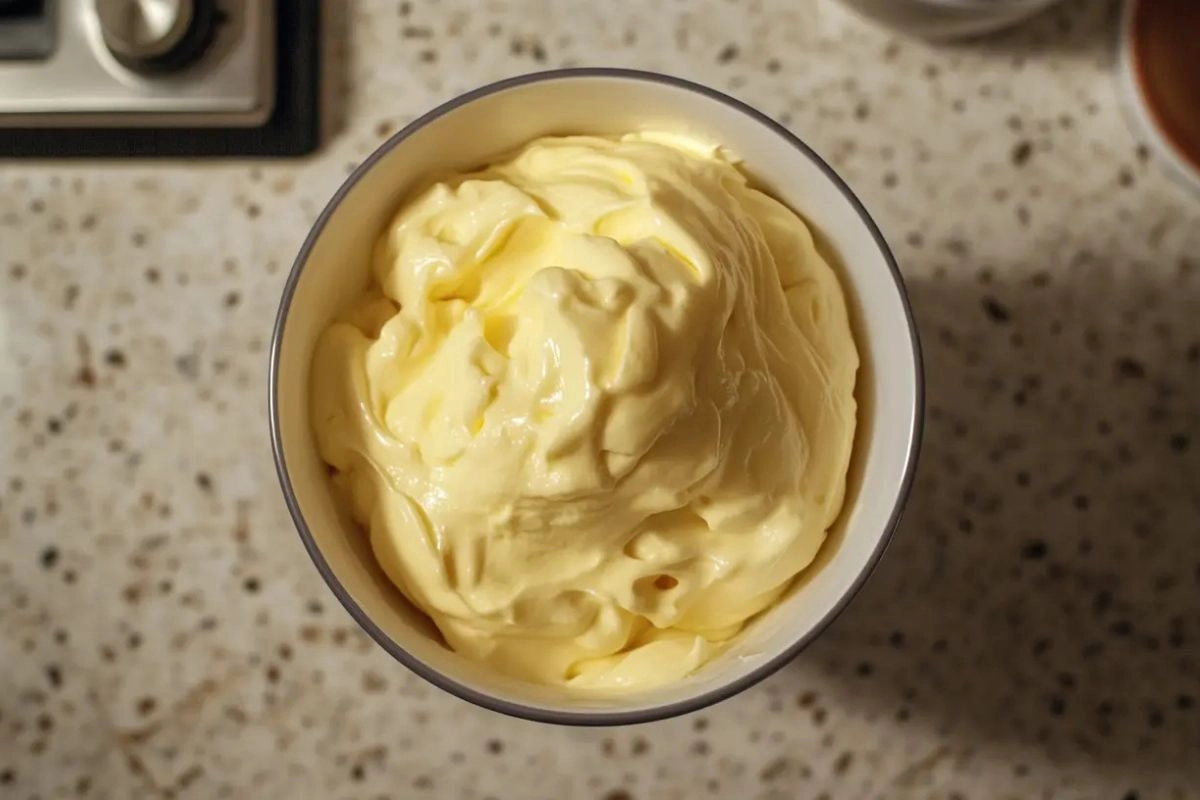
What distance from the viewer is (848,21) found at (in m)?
0.70

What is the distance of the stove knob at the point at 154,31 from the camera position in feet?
2.12

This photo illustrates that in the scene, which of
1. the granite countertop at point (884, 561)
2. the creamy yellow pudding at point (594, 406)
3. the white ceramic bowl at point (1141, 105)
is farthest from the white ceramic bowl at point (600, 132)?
the white ceramic bowl at point (1141, 105)

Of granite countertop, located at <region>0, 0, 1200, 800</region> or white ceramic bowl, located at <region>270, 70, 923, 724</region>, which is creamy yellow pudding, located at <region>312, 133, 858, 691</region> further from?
granite countertop, located at <region>0, 0, 1200, 800</region>

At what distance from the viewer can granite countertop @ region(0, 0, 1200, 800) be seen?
651mm

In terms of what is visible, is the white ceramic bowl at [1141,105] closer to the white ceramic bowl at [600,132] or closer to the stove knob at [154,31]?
the white ceramic bowl at [600,132]

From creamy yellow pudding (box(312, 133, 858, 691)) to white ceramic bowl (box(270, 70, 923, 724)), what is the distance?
11 millimetres

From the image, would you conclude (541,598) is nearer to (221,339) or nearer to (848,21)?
(221,339)

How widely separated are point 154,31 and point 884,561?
57 centimetres

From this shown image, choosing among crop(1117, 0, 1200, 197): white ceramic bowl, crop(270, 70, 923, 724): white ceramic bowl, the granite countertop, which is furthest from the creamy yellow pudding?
crop(1117, 0, 1200, 197): white ceramic bowl

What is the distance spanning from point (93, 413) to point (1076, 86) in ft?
2.24

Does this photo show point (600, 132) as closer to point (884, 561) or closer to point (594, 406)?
point (594, 406)

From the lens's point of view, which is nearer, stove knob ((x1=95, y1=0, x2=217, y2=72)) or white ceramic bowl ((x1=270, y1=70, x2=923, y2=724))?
white ceramic bowl ((x1=270, y1=70, x2=923, y2=724))

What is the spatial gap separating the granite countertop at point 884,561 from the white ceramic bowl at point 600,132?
0.55ft

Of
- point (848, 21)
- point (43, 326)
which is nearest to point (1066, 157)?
point (848, 21)
